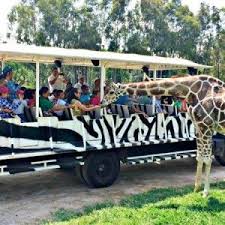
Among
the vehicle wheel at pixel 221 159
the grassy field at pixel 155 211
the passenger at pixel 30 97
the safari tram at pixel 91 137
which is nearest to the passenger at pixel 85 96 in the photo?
the safari tram at pixel 91 137

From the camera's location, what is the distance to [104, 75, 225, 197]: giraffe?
7.68m

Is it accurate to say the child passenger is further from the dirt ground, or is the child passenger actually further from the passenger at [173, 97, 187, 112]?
the passenger at [173, 97, 187, 112]

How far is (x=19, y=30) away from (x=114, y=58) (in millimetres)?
21279

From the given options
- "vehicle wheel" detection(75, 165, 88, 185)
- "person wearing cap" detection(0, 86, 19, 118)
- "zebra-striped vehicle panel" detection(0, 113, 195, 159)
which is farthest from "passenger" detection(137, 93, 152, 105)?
"person wearing cap" detection(0, 86, 19, 118)

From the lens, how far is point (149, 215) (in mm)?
6129

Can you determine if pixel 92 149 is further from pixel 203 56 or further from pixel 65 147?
pixel 203 56

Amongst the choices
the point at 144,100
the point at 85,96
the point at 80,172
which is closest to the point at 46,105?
the point at 85,96

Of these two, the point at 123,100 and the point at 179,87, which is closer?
the point at 179,87

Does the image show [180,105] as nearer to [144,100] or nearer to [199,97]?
[144,100]

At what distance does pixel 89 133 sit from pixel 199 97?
1948mm

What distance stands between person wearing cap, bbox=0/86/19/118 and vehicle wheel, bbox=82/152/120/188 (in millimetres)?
1593

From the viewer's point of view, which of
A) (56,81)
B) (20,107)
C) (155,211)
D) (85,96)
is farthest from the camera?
(56,81)

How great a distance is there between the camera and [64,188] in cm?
806

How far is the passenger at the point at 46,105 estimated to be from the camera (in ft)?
25.1
